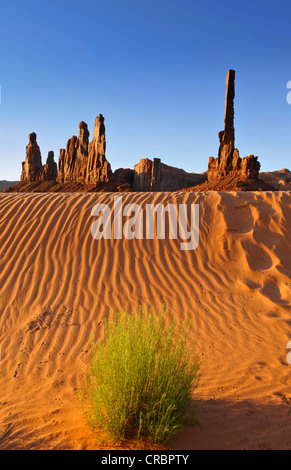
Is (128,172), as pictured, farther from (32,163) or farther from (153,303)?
(153,303)

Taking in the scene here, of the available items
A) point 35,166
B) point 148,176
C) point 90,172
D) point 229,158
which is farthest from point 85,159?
point 229,158

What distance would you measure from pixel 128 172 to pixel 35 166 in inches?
734

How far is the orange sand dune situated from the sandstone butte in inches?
685

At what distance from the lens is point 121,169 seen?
46.0 m

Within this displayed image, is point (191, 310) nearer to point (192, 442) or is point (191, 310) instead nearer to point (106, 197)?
point (192, 442)

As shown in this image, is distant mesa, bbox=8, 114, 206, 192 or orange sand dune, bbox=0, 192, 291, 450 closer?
orange sand dune, bbox=0, 192, 291, 450

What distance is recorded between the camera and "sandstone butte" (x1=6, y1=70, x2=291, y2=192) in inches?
1126

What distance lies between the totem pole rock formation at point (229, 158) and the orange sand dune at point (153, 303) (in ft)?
67.0

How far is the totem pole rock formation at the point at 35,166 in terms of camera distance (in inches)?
2119

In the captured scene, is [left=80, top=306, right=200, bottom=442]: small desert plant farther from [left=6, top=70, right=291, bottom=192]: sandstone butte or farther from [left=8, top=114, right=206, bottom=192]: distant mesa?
[left=8, top=114, right=206, bottom=192]: distant mesa

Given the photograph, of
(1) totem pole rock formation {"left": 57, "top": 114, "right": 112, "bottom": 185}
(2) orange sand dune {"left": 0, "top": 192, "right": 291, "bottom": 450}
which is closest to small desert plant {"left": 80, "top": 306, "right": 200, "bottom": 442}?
(2) orange sand dune {"left": 0, "top": 192, "right": 291, "bottom": 450}
